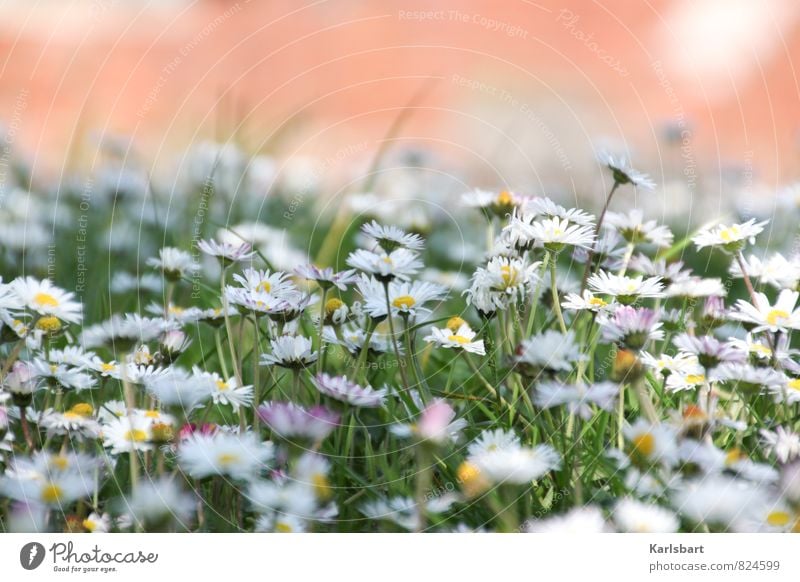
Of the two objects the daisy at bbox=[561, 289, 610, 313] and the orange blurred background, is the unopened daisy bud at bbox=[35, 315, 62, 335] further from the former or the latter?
the daisy at bbox=[561, 289, 610, 313]

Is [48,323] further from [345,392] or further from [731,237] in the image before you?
[731,237]

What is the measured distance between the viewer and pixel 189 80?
2.74ft

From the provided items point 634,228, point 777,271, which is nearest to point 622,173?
point 634,228

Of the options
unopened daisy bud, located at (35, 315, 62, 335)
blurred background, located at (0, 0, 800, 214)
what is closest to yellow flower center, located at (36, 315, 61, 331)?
unopened daisy bud, located at (35, 315, 62, 335)

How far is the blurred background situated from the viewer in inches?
29.4

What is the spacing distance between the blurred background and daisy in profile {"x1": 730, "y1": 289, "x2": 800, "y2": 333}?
0.21 m

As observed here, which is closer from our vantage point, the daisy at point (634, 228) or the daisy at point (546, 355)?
the daisy at point (546, 355)

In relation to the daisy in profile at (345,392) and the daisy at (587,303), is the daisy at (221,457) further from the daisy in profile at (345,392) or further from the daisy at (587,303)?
the daisy at (587,303)

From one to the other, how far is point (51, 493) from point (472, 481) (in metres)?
0.25

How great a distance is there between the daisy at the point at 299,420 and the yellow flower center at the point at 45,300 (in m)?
0.16

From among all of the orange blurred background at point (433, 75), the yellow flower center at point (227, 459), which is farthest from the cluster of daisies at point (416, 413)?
the orange blurred background at point (433, 75)

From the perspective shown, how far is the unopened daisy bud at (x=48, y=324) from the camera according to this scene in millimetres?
622
